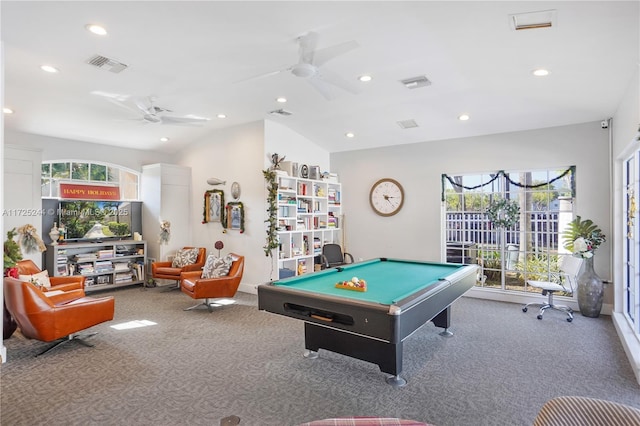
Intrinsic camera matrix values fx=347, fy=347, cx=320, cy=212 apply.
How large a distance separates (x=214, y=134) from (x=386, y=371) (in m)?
5.75

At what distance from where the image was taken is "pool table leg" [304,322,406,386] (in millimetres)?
3035

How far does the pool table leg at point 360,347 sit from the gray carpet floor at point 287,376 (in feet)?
0.45

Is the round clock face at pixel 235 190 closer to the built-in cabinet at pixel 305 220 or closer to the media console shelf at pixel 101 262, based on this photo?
the built-in cabinet at pixel 305 220

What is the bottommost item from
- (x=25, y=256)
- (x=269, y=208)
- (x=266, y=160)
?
(x=25, y=256)

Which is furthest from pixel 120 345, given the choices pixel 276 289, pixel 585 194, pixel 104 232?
pixel 585 194

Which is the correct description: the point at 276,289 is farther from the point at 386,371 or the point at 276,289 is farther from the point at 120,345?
the point at 120,345

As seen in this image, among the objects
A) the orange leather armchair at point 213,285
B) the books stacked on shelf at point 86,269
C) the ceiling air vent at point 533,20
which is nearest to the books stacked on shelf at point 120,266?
the books stacked on shelf at point 86,269

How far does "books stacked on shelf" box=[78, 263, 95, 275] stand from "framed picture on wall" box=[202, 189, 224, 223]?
7.21ft

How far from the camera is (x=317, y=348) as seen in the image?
3.56 meters

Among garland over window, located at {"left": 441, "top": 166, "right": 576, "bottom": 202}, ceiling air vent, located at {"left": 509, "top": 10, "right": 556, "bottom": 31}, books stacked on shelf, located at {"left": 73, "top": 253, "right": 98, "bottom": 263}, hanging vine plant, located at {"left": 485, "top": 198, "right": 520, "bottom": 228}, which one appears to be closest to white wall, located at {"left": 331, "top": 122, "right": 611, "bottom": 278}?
garland over window, located at {"left": 441, "top": 166, "right": 576, "bottom": 202}

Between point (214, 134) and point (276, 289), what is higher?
point (214, 134)

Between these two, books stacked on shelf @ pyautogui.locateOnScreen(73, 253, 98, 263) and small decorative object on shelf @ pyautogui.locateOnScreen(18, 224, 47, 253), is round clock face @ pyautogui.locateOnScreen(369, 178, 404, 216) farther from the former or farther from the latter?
small decorative object on shelf @ pyautogui.locateOnScreen(18, 224, 47, 253)

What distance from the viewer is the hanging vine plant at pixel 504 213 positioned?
19.4ft

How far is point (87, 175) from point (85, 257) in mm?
1663
